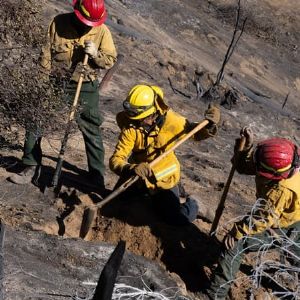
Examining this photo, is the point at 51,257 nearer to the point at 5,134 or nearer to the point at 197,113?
the point at 5,134

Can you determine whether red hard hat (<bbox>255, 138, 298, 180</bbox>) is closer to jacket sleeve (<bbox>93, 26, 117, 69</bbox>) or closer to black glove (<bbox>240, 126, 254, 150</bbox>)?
black glove (<bbox>240, 126, 254, 150</bbox>)

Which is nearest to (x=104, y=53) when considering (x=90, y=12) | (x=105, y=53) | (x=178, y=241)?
(x=105, y=53)

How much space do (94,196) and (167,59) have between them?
8.07m

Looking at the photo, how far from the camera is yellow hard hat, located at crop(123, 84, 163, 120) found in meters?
6.12

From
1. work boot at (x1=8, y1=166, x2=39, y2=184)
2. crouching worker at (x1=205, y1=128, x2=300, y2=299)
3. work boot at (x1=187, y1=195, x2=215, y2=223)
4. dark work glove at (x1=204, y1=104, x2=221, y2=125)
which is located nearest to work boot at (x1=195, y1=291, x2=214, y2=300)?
crouching worker at (x1=205, y1=128, x2=300, y2=299)

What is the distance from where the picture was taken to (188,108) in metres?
12.7

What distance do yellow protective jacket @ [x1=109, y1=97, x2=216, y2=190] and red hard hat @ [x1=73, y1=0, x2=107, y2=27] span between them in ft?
3.37

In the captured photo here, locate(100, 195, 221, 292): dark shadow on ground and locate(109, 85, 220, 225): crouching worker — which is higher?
locate(109, 85, 220, 225): crouching worker

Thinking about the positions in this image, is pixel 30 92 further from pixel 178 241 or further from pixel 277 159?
pixel 277 159

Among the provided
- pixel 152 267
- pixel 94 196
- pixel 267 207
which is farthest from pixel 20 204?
pixel 267 207

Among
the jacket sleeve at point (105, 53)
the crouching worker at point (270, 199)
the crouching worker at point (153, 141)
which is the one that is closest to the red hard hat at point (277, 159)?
the crouching worker at point (270, 199)

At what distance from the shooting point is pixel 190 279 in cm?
634

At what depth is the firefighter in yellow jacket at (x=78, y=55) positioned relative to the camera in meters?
6.59

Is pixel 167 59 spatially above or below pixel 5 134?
below
